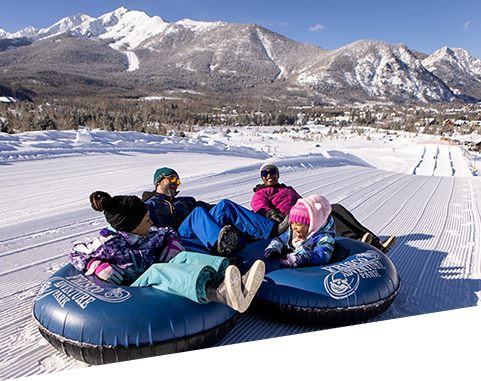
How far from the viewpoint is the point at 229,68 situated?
94.9 meters

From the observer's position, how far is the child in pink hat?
2.59 meters

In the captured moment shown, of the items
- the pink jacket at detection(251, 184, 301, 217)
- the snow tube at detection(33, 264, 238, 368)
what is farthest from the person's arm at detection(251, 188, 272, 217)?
the snow tube at detection(33, 264, 238, 368)

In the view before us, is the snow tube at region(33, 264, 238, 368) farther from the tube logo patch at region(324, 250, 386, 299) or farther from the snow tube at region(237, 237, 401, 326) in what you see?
the tube logo patch at region(324, 250, 386, 299)

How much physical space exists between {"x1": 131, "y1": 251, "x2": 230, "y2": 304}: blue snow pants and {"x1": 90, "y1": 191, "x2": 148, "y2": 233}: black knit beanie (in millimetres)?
399

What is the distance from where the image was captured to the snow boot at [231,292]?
1831 millimetres

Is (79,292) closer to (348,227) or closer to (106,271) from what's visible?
(106,271)

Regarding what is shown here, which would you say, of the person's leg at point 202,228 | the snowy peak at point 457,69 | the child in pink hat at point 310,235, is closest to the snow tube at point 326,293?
the child in pink hat at point 310,235

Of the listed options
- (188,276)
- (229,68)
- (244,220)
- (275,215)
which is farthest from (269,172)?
(229,68)

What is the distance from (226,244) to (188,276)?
0.82 meters

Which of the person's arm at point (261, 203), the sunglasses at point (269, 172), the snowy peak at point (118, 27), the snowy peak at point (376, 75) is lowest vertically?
the person's arm at point (261, 203)

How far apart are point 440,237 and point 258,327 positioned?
3.69 meters

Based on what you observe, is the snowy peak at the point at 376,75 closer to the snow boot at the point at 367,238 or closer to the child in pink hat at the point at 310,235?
the snow boot at the point at 367,238

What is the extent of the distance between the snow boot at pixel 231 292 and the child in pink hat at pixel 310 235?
2.68 ft

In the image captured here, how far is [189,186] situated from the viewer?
6.86 m
